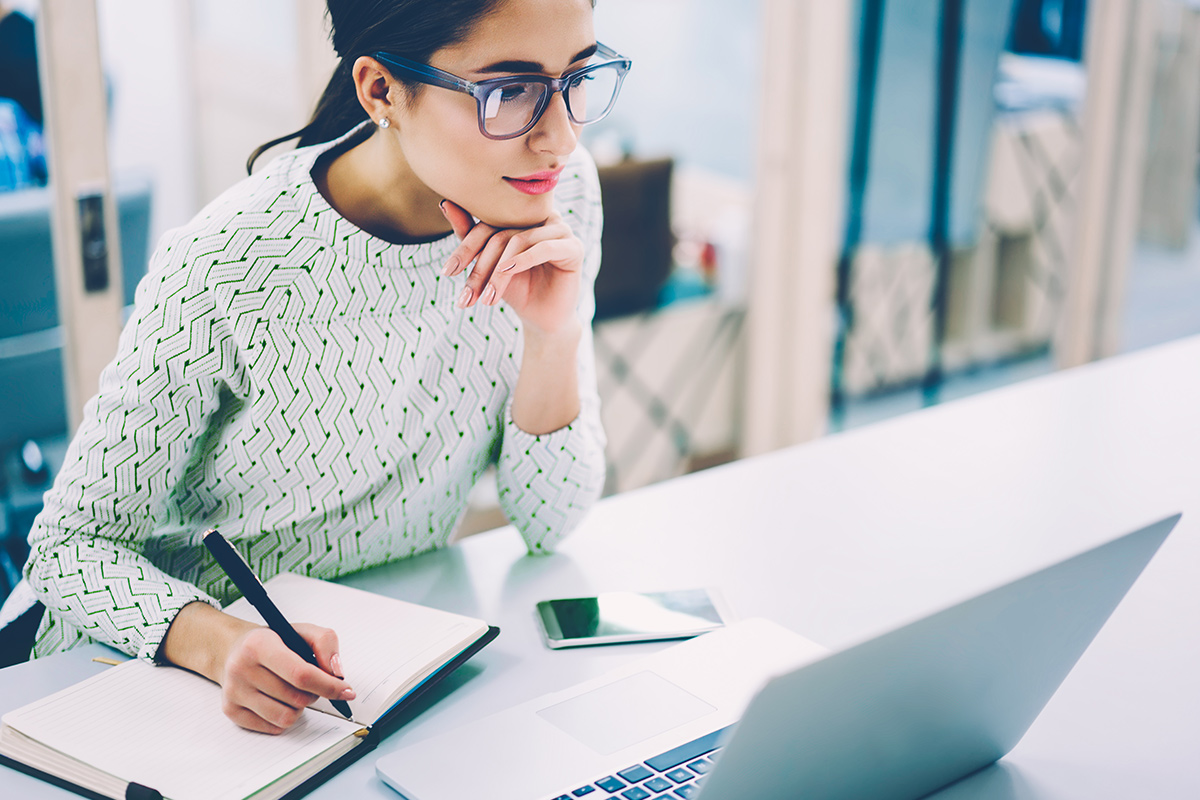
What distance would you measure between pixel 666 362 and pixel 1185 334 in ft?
7.31

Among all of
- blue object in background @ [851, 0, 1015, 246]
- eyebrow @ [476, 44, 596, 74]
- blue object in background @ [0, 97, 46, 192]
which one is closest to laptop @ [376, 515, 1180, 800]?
eyebrow @ [476, 44, 596, 74]

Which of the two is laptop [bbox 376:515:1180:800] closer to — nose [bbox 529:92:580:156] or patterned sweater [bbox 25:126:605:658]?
patterned sweater [bbox 25:126:605:658]

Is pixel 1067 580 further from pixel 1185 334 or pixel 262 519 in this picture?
pixel 1185 334

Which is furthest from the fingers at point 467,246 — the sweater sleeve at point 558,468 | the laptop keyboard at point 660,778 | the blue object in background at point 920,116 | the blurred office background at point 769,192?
the blue object in background at point 920,116

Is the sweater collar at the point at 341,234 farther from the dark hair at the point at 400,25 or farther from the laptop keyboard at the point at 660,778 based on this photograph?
the laptop keyboard at the point at 660,778

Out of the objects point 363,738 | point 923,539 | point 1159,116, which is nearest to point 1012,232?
point 1159,116

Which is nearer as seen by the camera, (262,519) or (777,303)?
(262,519)

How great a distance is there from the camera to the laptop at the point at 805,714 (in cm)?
57

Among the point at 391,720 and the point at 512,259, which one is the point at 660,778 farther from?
the point at 512,259

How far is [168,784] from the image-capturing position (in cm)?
71

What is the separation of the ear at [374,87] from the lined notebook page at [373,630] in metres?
0.43

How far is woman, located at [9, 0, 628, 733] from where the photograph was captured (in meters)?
0.89

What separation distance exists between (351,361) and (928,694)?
0.62m

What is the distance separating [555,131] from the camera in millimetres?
918
